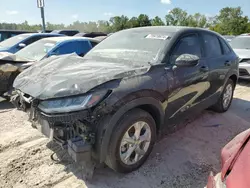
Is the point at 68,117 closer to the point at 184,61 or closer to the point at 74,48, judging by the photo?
the point at 184,61

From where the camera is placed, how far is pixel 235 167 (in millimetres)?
1548

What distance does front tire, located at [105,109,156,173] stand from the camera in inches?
104

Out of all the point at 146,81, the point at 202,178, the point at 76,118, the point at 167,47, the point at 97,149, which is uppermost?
the point at 167,47

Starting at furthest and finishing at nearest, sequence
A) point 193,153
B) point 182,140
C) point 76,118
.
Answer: point 182,140 → point 193,153 → point 76,118

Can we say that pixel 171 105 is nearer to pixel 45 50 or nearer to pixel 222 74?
pixel 222 74

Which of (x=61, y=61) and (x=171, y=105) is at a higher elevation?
(x=61, y=61)

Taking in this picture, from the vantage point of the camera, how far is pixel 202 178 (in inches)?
117

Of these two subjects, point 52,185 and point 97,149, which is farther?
point 52,185

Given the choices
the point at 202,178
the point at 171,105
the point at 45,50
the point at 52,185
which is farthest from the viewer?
the point at 45,50

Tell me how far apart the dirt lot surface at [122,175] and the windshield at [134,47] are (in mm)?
1333


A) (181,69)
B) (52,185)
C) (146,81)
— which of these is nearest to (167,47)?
(181,69)

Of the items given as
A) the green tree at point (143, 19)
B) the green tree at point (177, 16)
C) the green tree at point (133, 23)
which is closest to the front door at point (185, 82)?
the green tree at point (133, 23)

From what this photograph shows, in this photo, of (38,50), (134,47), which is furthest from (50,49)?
(134,47)

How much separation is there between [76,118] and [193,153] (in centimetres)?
193
